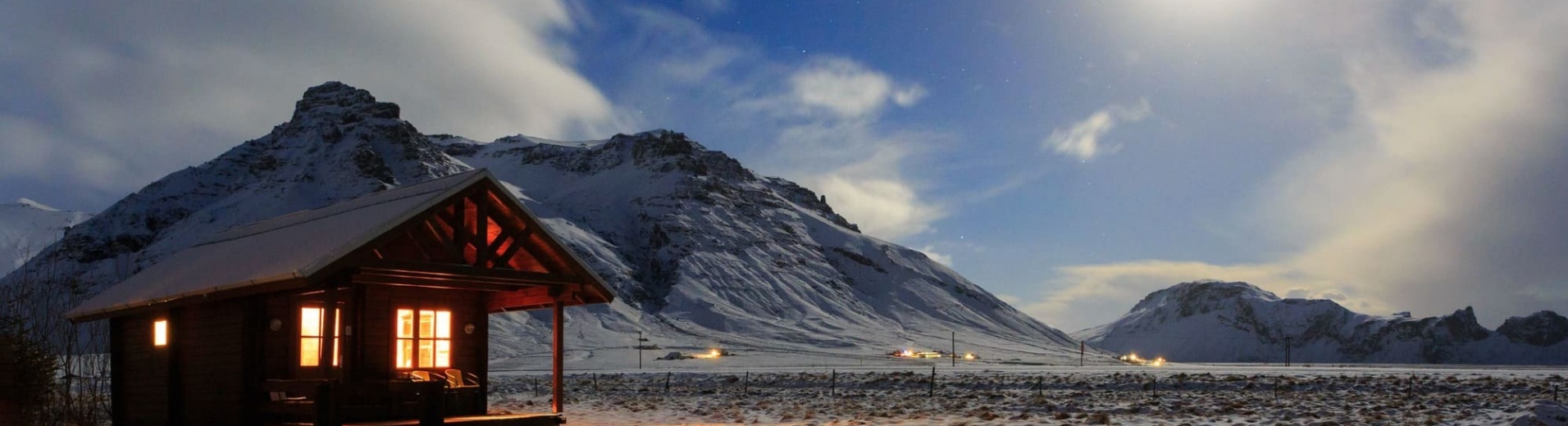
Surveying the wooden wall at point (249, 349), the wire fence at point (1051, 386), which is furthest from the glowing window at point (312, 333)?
the wire fence at point (1051, 386)

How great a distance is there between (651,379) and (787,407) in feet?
105

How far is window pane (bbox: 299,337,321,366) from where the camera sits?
18969mm

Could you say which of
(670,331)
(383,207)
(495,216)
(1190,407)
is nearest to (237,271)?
(383,207)

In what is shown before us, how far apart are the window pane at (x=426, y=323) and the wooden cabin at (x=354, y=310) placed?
24 mm

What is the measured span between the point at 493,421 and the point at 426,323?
3.25 metres

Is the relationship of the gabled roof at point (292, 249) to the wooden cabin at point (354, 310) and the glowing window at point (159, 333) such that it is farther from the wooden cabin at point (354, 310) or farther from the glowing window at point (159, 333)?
the glowing window at point (159, 333)

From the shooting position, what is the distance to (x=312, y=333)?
19.2 m

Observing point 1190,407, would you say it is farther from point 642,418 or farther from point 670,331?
point 670,331

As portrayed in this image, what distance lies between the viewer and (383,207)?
62.5 ft

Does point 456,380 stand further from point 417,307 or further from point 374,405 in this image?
point 417,307

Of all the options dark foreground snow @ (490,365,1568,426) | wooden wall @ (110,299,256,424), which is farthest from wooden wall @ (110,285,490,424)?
dark foreground snow @ (490,365,1568,426)

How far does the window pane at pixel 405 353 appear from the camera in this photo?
19.7 metres

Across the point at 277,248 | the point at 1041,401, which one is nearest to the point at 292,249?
the point at 277,248

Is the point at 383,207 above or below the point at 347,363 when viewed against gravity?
above
